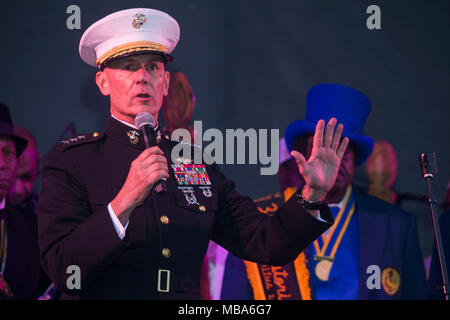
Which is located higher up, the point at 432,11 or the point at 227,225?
the point at 432,11

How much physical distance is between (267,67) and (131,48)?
104 inches

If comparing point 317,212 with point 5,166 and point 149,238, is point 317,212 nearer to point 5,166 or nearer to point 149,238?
point 149,238

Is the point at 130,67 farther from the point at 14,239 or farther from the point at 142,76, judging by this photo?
the point at 14,239

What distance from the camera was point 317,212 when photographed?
2.98 metres

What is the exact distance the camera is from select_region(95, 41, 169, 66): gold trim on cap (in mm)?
3087

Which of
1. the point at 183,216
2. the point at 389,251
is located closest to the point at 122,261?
the point at 183,216

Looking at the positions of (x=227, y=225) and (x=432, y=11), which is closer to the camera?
(x=227, y=225)

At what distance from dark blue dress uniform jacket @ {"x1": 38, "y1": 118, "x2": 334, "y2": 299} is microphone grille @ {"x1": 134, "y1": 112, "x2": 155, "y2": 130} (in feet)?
0.75

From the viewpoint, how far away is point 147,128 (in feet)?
9.06

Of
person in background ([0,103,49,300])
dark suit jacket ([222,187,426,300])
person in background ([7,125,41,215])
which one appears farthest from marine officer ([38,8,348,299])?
person in background ([7,125,41,215])

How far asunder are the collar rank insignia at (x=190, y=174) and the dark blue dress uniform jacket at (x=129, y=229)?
39 mm

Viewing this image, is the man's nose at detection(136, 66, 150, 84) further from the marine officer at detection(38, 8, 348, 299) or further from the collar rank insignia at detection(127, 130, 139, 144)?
the collar rank insignia at detection(127, 130, 139, 144)

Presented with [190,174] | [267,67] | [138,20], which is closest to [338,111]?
[267,67]

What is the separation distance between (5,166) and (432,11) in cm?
389
